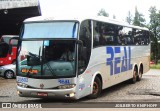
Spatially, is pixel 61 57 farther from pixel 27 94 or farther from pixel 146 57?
pixel 146 57

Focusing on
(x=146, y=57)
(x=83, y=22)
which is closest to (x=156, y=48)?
(x=146, y=57)

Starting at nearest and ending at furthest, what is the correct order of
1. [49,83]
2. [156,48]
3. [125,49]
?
[49,83]
[125,49]
[156,48]

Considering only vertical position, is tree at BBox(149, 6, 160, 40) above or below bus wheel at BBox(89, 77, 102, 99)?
above

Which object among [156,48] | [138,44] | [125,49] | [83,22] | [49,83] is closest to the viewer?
[49,83]

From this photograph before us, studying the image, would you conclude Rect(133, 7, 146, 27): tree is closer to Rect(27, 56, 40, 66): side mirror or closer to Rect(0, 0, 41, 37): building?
Rect(0, 0, 41, 37): building

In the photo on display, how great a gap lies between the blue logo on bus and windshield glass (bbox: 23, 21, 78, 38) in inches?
115

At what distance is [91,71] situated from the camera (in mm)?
14398

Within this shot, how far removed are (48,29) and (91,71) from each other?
212 centimetres

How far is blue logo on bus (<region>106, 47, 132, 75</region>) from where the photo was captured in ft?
54.3

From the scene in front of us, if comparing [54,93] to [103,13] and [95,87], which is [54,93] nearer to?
[95,87]

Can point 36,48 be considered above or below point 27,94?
above

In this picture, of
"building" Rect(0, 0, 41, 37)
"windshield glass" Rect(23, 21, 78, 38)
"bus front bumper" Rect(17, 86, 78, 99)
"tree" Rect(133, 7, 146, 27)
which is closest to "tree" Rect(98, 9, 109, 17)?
"tree" Rect(133, 7, 146, 27)

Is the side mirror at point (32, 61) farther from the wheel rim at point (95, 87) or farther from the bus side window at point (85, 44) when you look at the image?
the wheel rim at point (95, 87)

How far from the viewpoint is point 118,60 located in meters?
17.5
